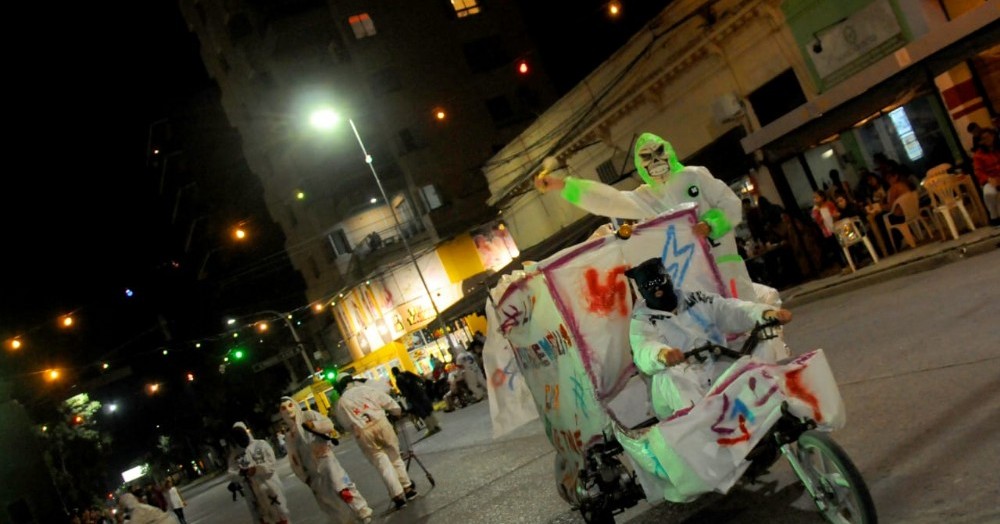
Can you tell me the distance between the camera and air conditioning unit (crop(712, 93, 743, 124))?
17.6 meters

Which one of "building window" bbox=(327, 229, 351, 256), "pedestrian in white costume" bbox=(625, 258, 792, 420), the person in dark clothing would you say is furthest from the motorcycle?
"building window" bbox=(327, 229, 351, 256)

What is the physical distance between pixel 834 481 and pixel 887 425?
6.61 feet

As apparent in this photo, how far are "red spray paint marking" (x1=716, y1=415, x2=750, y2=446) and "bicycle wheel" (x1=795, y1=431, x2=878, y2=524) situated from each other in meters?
0.30

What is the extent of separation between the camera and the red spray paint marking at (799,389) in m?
3.51

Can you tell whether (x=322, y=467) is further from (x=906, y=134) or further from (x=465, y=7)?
(x=465, y=7)

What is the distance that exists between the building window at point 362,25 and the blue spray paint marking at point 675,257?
135 feet

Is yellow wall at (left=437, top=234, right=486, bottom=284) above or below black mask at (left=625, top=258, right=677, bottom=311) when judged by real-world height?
above

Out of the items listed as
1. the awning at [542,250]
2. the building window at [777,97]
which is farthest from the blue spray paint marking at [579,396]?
the building window at [777,97]

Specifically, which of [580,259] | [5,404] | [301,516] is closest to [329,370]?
[301,516]

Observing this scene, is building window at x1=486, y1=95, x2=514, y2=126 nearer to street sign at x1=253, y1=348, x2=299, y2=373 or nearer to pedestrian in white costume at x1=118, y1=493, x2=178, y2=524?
street sign at x1=253, y1=348, x2=299, y2=373

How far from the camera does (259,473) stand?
10.7 metres

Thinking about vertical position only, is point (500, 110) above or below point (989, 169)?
above

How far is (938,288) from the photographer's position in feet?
29.6

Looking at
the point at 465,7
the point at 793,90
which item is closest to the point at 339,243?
the point at 465,7
